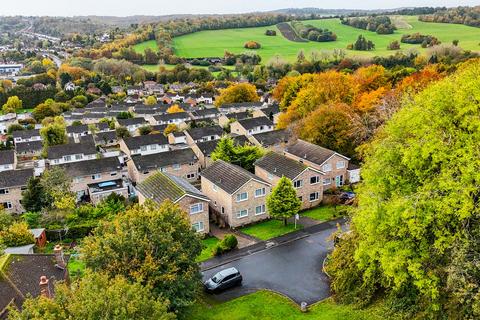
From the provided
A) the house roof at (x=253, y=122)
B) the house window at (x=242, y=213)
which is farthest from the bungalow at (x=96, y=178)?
the house roof at (x=253, y=122)

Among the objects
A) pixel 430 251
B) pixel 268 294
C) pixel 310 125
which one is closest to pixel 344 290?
pixel 268 294

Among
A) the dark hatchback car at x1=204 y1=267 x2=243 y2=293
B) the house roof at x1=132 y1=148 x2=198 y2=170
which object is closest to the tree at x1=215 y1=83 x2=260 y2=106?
the house roof at x1=132 y1=148 x2=198 y2=170

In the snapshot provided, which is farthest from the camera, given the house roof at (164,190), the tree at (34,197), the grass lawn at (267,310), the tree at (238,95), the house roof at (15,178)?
the tree at (238,95)

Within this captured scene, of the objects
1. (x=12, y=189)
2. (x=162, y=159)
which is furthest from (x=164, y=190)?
(x=12, y=189)

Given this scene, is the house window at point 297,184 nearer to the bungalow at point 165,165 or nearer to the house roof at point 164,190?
the house roof at point 164,190

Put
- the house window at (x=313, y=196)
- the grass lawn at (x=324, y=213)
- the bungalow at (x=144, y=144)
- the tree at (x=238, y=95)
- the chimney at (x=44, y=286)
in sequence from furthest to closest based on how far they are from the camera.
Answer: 1. the tree at (x=238, y=95)
2. the bungalow at (x=144, y=144)
3. the house window at (x=313, y=196)
4. the grass lawn at (x=324, y=213)
5. the chimney at (x=44, y=286)

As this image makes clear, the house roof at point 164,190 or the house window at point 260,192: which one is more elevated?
the house roof at point 164,190

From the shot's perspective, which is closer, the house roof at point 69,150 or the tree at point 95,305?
the tree at point 95,305

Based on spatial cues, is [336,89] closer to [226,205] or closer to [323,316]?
[226,205]
